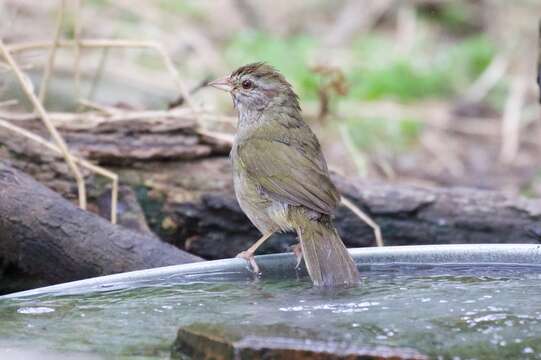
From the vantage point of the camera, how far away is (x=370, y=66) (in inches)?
404

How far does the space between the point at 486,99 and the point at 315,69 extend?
4050mm

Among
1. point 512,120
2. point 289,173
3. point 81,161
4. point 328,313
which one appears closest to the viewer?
point 328,313

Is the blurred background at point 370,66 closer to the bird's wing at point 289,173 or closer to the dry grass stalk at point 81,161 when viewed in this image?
the dry grass stalk at point 81,161

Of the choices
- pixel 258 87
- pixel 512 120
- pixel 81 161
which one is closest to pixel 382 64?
pixel 512 120

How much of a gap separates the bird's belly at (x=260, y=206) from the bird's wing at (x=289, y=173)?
4 centimetres

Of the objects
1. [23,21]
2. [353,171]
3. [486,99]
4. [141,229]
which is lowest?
[141,229]

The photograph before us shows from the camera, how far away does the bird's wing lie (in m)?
4.41

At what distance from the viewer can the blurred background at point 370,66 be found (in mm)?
8633

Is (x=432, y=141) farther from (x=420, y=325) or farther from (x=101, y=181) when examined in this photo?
(x=420, y=325)

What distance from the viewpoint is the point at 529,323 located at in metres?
3.09

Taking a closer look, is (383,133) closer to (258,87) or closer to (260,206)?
(258,87)

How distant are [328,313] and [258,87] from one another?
6.79 feet

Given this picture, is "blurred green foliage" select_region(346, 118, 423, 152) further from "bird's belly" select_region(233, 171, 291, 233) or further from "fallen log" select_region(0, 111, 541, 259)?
"bird's belly" select_region(233, 171, 291, 233)

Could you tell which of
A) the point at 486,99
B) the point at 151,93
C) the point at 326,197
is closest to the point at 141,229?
the point at 326,197
